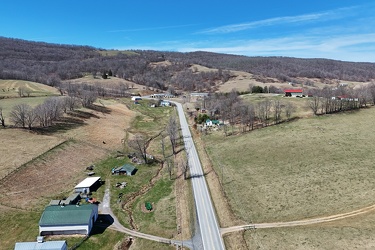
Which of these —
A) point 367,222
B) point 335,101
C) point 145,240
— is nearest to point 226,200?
point 145,240

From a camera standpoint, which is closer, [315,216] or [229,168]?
[315,216]

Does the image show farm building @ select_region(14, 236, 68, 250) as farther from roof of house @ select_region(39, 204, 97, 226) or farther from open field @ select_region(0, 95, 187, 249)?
roof of house @ select_region(39, 204, 97, 226)

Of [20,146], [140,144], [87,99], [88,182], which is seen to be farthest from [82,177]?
[87,99]

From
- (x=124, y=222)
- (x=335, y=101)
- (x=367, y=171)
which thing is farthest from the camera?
(x=335, y=101)

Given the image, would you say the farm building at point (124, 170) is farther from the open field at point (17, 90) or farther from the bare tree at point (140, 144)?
the open field at point (17, 90)

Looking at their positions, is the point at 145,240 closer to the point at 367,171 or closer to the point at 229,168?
the point at 229,168

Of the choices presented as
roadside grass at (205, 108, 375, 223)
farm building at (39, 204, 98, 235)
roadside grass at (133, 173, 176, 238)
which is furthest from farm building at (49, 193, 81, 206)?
roadside grass at (205, 108, 375, 223)
